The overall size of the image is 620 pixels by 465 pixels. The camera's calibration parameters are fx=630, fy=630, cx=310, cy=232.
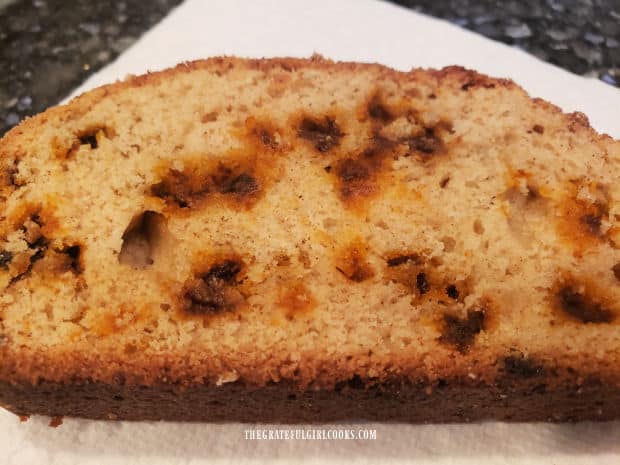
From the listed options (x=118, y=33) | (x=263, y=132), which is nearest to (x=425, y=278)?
(x=263, y=132)

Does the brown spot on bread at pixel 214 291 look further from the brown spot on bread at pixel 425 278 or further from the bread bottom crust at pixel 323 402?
the brown spot on bread at pixel 425 278

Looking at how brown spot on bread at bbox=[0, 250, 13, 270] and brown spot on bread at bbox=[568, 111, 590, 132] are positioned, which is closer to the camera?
brown spot on bread at bbox=[0, 250, 13, 270]

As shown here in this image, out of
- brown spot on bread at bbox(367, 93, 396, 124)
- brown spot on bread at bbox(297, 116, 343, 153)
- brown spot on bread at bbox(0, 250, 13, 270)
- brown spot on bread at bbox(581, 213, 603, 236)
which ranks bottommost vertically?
brown spot on bread at bbox(0, 250, 13, 270)

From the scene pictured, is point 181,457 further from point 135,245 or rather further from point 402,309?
point 402,309

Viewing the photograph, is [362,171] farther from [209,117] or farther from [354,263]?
[209,117]

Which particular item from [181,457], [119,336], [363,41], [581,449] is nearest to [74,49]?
[363,41]

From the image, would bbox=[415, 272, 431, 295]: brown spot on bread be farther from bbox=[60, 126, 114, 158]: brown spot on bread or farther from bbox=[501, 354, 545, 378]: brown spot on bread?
bbox=[60, 126, 114, 158]: brown spot on bread

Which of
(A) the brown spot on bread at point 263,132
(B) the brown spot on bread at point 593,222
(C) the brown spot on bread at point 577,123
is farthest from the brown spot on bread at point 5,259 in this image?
(C) the brown spot on bread at point 577,123

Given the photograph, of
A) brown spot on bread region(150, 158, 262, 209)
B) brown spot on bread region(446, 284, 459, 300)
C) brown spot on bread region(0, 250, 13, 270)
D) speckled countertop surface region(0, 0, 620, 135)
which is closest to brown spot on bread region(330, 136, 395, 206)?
brown spot on bread region(150, 158, 262, 209)
